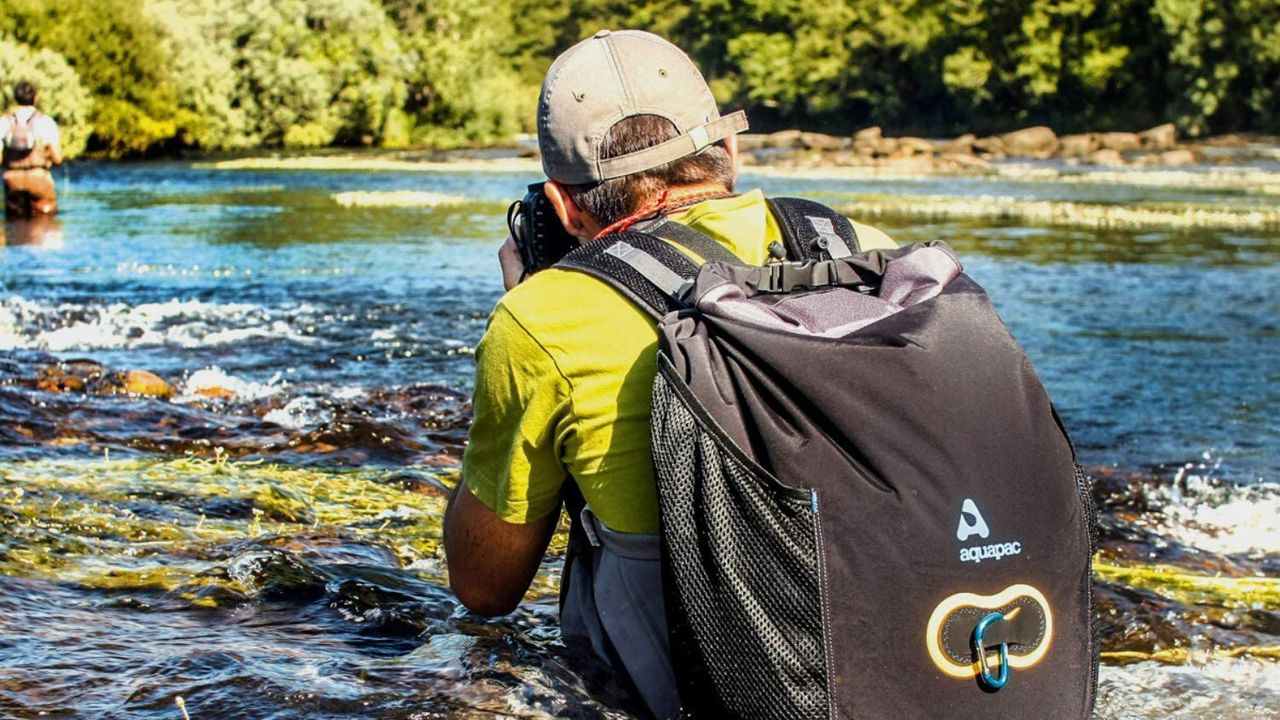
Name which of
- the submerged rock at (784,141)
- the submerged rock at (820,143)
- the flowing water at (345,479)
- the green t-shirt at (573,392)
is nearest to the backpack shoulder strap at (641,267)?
the green t-shirt at (573,392)

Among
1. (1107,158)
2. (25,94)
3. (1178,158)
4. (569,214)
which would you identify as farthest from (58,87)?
(569,214)

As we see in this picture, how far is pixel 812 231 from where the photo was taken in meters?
3.01

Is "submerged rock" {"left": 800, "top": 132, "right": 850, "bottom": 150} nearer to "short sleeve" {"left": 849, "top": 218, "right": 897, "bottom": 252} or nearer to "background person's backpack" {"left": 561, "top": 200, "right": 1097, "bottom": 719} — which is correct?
"short sleeve" {"left": 849, "top": 218, "right": 897, "bottom": 252}

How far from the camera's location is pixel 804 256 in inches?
116

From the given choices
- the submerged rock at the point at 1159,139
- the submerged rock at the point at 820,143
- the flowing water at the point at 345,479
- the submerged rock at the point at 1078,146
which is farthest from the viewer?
the submerged rock at the point at 820,143

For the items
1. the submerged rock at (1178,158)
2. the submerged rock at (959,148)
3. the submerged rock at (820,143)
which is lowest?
the submerged rock at (1178,158)

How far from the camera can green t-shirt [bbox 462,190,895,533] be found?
8.87ft

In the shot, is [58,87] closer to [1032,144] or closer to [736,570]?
[1032,144]

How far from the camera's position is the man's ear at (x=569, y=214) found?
3027 millimetres

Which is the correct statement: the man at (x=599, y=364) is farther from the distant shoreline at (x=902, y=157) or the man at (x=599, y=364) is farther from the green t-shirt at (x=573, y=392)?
the distant shoreline at (x=902, y=157)

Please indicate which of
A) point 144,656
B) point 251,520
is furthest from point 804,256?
point 251,520

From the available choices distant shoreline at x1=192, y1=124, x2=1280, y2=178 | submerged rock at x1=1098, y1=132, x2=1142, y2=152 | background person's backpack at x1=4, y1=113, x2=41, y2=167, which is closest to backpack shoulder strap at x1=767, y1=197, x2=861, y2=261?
background person's backpack at x1=4, y1=113, x2=41, y2=167

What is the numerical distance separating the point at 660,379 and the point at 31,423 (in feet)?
17.4

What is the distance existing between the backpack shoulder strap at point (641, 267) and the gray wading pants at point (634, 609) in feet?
1.54
